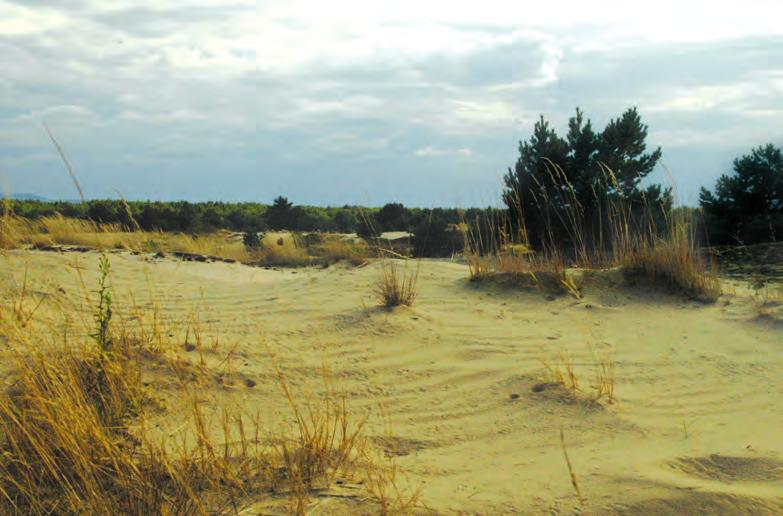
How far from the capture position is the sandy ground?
304 centimetres

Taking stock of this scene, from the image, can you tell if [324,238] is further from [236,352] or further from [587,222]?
[236,352]

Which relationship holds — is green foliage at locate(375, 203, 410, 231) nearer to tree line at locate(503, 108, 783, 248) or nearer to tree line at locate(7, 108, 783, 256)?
tree line at locate(7, 108, 783, 256)

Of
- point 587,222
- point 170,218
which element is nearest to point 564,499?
point 587,222

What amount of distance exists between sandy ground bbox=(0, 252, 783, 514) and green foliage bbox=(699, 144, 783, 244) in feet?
29.3

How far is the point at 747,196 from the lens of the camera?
16000 mm

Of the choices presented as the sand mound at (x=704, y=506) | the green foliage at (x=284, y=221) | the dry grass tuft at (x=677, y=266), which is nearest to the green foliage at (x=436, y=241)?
the green foliage at (x=284, y=221)

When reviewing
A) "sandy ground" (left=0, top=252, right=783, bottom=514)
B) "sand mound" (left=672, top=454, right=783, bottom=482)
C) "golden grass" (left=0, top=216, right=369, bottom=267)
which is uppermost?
"golden grass" (left=0, top=216, right=369, bottom=267)

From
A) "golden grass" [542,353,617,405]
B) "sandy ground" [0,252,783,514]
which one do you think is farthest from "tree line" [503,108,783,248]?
"golden grass" [542,353,617,405]

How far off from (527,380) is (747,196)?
13.8m

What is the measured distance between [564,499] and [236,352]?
2.89 metres

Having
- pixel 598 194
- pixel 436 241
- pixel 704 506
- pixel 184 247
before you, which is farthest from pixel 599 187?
pixel 704 506

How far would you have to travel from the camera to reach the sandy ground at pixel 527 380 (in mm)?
3045

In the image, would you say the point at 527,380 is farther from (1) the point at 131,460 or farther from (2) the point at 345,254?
(2) the point at 345,254

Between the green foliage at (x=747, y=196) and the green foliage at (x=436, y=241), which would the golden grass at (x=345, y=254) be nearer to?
the green foliage at (x=436, y=241)
